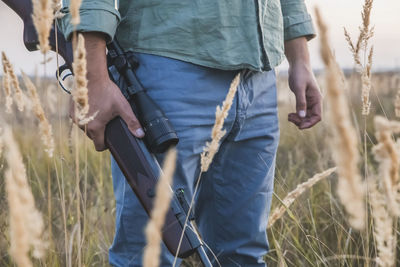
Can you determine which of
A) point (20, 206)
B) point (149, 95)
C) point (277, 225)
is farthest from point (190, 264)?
point (20, 206)

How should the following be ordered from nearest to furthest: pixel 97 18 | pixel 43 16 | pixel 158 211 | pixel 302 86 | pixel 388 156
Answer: pixel 158 211 < pixel 388 156 < pixel 43 16 < pixel 97 18 < pixel 302 86

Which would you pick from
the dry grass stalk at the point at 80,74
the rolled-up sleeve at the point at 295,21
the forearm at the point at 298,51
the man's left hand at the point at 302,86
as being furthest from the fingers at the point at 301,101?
the dry grass stalk at the point at 80,74

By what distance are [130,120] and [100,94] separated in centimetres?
10

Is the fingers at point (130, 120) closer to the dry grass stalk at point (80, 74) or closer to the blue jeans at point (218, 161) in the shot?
the blue jeans at point (218, 161)

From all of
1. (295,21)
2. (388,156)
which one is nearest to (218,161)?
(295,21)

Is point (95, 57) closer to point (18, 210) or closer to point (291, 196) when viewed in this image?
point (291, 196)

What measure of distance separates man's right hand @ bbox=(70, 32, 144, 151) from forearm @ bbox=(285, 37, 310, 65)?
2.51 ft

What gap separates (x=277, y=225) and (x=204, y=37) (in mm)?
1064

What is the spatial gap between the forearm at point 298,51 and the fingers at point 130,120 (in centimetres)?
A: 75

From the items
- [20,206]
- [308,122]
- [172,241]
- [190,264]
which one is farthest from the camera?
[190,264]

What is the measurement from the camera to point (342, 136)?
14.1 inches

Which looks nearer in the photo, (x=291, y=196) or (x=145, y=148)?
(x=291, y=196)

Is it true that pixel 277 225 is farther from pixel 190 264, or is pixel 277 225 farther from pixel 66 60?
pixel 66 60

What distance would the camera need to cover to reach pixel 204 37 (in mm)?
1252
